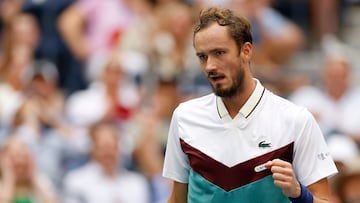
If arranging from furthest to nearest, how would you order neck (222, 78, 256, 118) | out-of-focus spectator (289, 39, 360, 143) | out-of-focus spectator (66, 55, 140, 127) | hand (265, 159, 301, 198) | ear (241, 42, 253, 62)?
1. out-of-focus spectator (66, 55, 140, 127)
2. out-of-focus spectator (289, 39, 360, 143)
3. neck (222, 78, 256, 118)
4. ear (241, 42, 253, 62)
5. hand (265, 159, 301, 198)

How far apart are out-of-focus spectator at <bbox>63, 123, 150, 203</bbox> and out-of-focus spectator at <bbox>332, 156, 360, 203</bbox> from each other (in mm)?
2056

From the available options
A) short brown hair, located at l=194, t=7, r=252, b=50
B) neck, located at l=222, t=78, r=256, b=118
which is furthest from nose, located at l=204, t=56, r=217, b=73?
neck, located at l=222, t=78, r=256, b=118

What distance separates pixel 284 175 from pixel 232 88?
52 cm

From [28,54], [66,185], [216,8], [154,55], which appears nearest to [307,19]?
[154,55]

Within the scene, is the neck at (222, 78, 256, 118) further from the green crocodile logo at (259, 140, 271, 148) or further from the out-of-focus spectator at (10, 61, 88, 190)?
the out-of-focus spectator at (10, 61, 88, 190)

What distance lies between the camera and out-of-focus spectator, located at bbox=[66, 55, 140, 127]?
379 inches

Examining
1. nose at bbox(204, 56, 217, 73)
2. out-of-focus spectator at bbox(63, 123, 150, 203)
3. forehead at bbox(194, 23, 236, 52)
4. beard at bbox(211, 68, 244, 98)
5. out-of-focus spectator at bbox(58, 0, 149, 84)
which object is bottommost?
out-of-focus spectator at bbox(63, 123, 150, 203)

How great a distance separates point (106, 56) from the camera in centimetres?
1033

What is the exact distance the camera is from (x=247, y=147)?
5.00 meters

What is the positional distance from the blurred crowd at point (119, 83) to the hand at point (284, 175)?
2988 millimetres

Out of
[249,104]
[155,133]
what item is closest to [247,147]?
[249,104]

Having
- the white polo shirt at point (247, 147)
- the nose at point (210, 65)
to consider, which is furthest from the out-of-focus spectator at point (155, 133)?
the nose at point (210, 65)

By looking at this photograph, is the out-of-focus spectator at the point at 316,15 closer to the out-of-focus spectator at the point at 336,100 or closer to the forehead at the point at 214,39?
the out-of-focus spectator at the point at 336,100

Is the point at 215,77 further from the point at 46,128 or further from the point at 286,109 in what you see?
the point at 46,128
